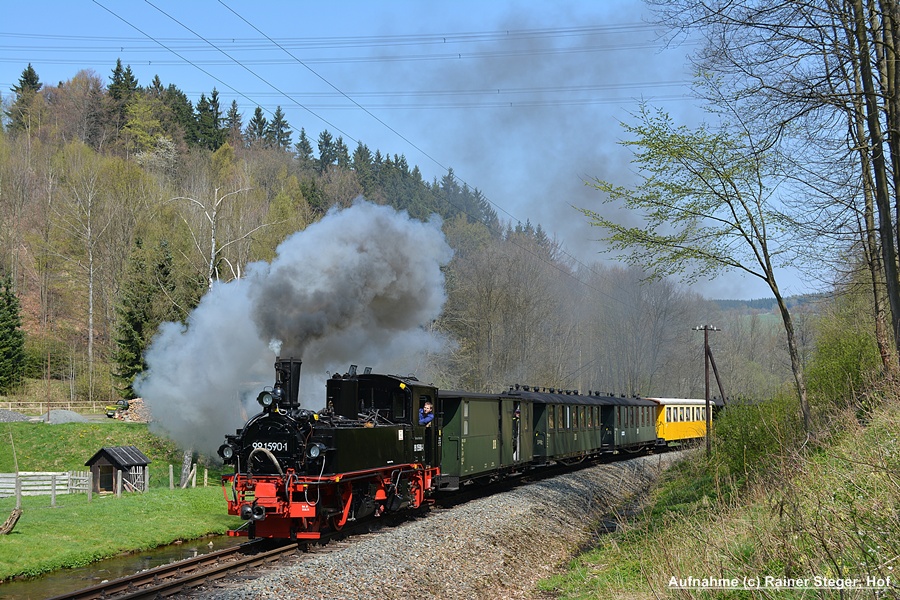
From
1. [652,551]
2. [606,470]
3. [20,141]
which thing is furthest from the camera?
[20,141]

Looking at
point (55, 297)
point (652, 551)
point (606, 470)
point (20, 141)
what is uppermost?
point (20, 141)

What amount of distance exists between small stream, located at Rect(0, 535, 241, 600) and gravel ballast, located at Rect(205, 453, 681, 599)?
4.82 metres

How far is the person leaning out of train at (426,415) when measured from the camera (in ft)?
54.7

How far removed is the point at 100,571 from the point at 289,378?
587 cm

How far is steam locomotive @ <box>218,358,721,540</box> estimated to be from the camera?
12906 mm

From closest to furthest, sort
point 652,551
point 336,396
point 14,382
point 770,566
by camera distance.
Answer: point 770,566 → point 652,551 → point 336,396 → point 14,382

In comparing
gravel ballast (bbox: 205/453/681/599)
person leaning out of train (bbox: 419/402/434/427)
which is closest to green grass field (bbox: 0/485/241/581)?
gravel ballast (bbox: 205/453/681/599)

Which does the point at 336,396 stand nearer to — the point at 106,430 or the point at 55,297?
the point at 106,430

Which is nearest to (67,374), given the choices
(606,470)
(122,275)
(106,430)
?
(122,275)

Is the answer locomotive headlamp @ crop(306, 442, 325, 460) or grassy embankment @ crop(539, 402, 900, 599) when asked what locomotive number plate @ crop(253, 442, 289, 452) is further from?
grassy embankment @ crop(539, 402, 900, 599)

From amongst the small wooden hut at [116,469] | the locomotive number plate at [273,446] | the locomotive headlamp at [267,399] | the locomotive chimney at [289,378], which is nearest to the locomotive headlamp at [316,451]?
the locomotive number plate at [273,446]

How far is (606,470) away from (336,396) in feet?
52.5

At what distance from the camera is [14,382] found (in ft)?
145

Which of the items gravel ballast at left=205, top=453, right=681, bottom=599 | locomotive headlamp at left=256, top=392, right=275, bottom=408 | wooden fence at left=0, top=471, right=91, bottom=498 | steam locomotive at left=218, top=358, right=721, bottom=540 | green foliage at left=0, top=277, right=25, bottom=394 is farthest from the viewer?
green foliage at left=0, top=277, right=25, bottom=394
